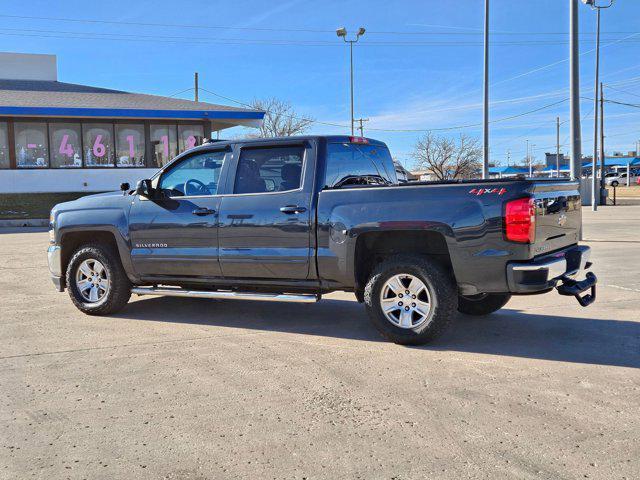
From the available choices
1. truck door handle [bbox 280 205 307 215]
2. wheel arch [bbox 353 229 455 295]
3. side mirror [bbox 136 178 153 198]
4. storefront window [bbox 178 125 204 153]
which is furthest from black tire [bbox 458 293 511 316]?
storefront window [bbox 178 125 204 153]

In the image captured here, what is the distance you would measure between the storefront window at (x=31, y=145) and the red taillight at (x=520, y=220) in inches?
1063

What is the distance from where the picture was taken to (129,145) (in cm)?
2875

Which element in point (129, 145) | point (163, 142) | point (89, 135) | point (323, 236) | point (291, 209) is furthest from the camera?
point (163, 142)

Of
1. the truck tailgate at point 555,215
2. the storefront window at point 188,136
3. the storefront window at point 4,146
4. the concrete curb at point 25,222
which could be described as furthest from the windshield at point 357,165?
the storefront window at point 4,146

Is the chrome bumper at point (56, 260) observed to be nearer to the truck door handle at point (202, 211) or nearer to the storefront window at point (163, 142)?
the truck door handle at point (202, 211)

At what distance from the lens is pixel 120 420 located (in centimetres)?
392

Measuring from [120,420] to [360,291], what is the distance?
272cm

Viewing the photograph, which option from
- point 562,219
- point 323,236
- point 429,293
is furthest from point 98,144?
point 562,219

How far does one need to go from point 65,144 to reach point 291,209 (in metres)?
25.2

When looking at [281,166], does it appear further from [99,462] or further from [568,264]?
[99,462]

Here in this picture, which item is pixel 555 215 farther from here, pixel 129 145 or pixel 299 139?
pixel 129 145

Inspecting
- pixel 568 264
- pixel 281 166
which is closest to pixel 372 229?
pixel 281 166

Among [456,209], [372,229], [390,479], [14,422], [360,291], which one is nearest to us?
[390,479]

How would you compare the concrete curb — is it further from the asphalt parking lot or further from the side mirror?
the side mirror
